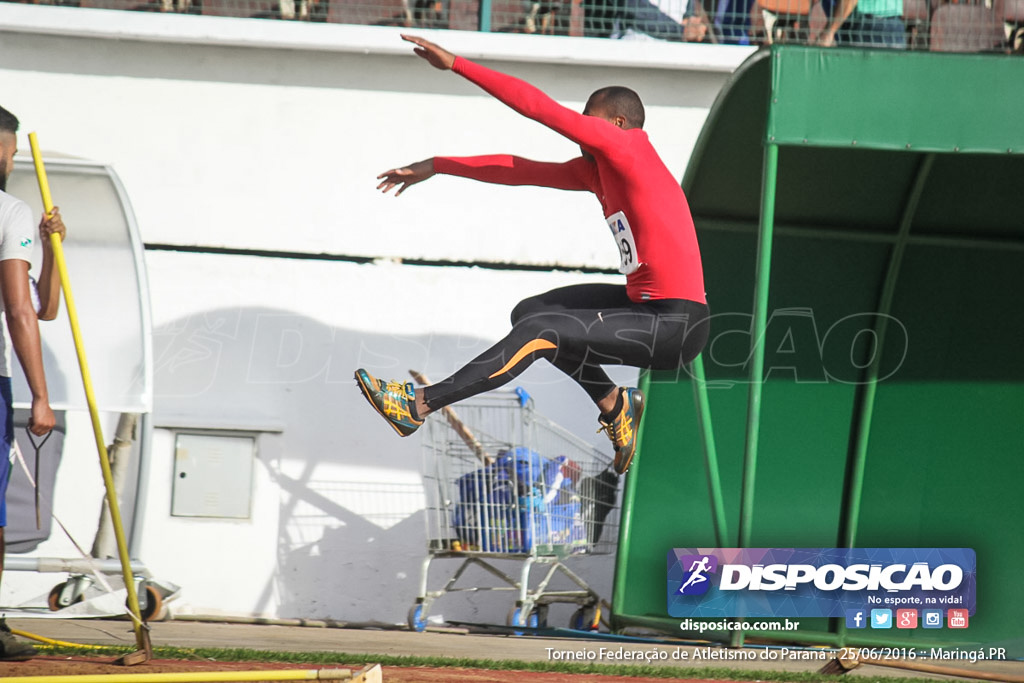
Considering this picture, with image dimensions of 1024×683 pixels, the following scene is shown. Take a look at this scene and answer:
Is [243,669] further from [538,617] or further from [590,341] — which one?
[538,617]

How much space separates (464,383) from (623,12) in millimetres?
4822

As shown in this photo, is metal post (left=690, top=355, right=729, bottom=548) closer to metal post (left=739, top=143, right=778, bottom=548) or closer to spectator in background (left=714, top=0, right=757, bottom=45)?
metal post (left=739, top=143, right=778, bottom=548)

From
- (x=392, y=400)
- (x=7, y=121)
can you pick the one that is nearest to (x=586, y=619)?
(x=392, y=400)

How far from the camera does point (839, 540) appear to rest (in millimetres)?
7652

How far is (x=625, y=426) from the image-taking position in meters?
5.38

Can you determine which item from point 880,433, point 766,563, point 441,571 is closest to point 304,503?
point 441,571

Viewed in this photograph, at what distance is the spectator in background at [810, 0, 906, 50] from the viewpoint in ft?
27.8

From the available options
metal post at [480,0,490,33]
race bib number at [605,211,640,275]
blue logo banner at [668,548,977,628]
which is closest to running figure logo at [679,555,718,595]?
blue logo banner at [668,548,977,628]

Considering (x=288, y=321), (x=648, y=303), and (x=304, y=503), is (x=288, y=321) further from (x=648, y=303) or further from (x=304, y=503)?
(x=648, y=303)

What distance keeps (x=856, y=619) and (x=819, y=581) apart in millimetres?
410

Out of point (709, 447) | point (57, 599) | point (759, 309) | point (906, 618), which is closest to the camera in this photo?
point (759, 309)

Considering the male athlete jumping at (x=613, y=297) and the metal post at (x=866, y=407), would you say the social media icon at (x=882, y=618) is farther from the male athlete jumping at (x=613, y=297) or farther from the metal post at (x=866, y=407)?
the male athlete jumping at (x=613, y=297)

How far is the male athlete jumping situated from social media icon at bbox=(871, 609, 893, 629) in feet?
9.88

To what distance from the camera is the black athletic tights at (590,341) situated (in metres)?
4.76
